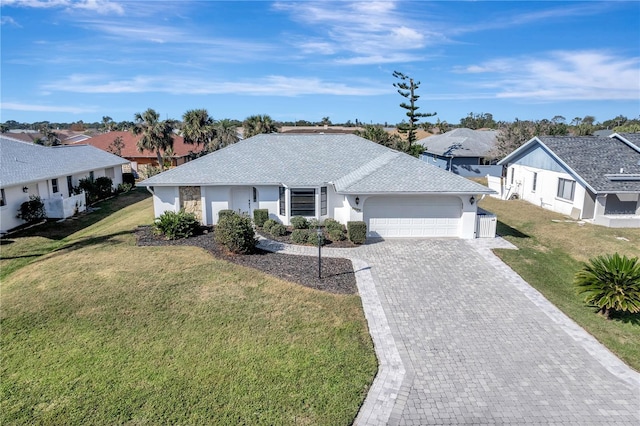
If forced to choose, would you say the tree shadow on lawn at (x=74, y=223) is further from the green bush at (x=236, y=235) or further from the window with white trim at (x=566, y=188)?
the window with white trim at (x=566, y=188)

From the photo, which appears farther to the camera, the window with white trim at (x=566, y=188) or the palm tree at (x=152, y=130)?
the palm tree at (x=152, y=130)

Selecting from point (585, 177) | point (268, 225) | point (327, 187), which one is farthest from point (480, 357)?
point (585, 177)

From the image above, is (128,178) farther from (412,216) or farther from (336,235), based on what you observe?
(412,216)

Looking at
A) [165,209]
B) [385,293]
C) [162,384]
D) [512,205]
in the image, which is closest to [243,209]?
[165,209]

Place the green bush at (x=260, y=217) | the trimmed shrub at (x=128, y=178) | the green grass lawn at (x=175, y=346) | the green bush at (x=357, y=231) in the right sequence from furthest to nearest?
the trimmed shrub at (x=128, y=178)
the green bush at (x=260, y=217)
the green bush at (x=357, y=231)
the green grass lawn at (x=175, y=346)

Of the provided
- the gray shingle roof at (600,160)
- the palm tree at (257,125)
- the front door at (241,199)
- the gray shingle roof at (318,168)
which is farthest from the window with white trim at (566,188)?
the palm tree at (257,125)

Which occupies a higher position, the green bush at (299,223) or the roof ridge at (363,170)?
the roof ridge at (363,170)
